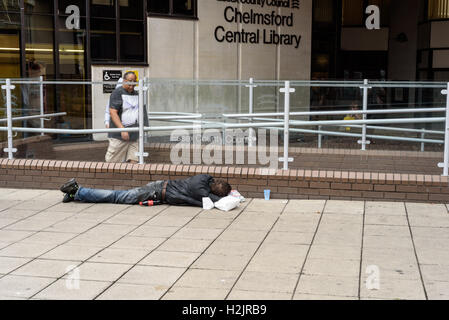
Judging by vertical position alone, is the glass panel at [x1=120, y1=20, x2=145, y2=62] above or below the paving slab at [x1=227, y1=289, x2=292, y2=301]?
above

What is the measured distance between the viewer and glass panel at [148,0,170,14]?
1689 centimetres

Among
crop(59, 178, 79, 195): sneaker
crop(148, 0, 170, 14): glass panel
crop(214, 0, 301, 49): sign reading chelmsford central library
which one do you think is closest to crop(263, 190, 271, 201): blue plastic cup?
crop(59, 178, 79, 195): sneaker

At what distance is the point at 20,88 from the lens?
35.4ft

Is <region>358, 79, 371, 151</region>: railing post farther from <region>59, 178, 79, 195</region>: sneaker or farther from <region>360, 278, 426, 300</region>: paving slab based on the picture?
<region>360, 278, 426, 300</region>: paving slab

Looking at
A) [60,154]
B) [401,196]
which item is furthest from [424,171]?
[60,154]

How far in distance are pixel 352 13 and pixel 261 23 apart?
5.78 m

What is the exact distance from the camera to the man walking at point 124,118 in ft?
31.3

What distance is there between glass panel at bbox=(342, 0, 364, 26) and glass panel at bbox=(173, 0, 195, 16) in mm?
7856

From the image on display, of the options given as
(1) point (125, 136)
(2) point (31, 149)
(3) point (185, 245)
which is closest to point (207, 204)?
(3) point (185, 245)

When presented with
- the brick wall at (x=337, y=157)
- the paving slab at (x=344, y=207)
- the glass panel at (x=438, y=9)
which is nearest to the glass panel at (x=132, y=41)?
the brick wall at (x=337, y=157)

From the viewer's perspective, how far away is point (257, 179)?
29.1ft

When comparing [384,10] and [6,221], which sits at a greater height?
[384,10]

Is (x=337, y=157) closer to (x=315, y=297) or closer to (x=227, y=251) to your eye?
(x=227, y=251)

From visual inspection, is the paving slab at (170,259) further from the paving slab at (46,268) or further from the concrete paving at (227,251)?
the paving slab at (46,268)
